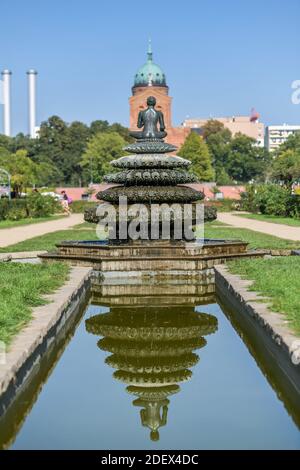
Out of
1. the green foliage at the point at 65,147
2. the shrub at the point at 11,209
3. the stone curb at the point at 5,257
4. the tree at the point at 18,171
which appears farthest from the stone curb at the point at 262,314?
the green foliage at the point at 65,147

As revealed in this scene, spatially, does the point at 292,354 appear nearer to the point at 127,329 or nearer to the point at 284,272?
the point at 127,329

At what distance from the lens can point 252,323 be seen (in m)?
8.30

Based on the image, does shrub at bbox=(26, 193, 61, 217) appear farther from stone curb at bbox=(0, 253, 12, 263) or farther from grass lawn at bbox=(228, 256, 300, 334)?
grass lawn at bbox=(228, 256, 300, 334)

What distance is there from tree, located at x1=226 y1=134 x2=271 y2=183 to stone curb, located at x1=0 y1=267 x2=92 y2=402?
281ft

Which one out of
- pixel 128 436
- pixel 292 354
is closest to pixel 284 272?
pixel 292 354

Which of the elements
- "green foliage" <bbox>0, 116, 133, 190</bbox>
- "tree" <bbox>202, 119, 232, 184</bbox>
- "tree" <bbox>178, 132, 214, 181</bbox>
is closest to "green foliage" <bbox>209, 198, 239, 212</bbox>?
"tree" <bbox>178, 132, 214, 181</bbox>

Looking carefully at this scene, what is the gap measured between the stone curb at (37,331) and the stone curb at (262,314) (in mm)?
1964

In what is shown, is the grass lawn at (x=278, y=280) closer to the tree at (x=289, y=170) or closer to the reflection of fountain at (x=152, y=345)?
the reflection of fountain at (x=152, y=345)

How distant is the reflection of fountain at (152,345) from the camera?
19.6 ft

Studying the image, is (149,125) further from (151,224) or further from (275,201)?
(275,201)

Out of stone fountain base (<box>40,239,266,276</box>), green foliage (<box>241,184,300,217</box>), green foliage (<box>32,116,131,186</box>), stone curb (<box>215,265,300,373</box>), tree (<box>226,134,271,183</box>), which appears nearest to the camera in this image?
stone curb (<box>215,265,300,373</box>)

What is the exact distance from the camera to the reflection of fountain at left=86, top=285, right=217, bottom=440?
5980 mm

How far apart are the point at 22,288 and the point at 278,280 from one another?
320 centimetres

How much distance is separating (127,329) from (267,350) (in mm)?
1937
